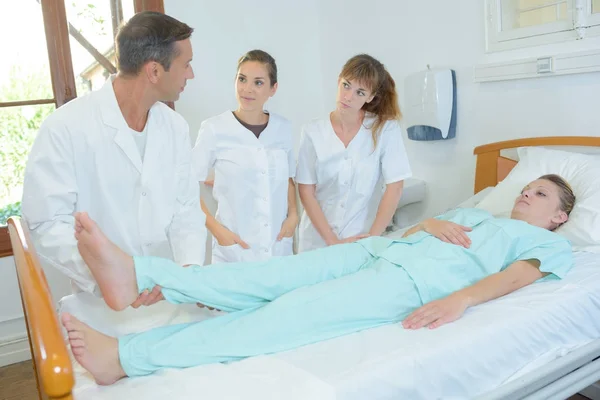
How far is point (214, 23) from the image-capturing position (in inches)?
125

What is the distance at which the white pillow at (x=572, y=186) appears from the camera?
1.90 meters

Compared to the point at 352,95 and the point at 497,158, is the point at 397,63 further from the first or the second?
the point at 352,95

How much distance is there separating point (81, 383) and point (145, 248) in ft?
1.73

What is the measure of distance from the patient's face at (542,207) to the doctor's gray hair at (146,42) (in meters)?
1.23

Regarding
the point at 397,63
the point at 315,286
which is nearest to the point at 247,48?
the point at 397,63

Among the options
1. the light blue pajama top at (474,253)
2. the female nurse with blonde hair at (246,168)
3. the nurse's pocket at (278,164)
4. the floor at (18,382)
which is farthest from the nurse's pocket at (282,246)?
the floor at (18,382)

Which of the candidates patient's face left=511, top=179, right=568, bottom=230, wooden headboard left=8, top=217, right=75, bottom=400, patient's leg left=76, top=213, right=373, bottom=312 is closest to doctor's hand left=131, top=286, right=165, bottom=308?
patient's leg left=76, top=213, right=373, bottom=312

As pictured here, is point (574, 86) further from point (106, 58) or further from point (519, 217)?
point (106, 58)

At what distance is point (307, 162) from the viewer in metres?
2.23

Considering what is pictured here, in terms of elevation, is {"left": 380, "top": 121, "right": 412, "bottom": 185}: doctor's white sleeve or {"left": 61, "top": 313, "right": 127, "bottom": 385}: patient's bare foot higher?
{"left": 380, "top": 121, "right": 412, "bottom": 185}: doctor's white sleeve

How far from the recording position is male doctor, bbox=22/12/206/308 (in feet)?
4.97

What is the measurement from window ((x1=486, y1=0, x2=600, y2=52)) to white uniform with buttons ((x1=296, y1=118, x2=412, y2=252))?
66 cm

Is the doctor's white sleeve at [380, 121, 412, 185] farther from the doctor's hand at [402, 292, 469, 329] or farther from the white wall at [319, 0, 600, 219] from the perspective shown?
the doctor's hand at [402, 292, 469, 329]

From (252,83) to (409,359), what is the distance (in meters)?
1.18
